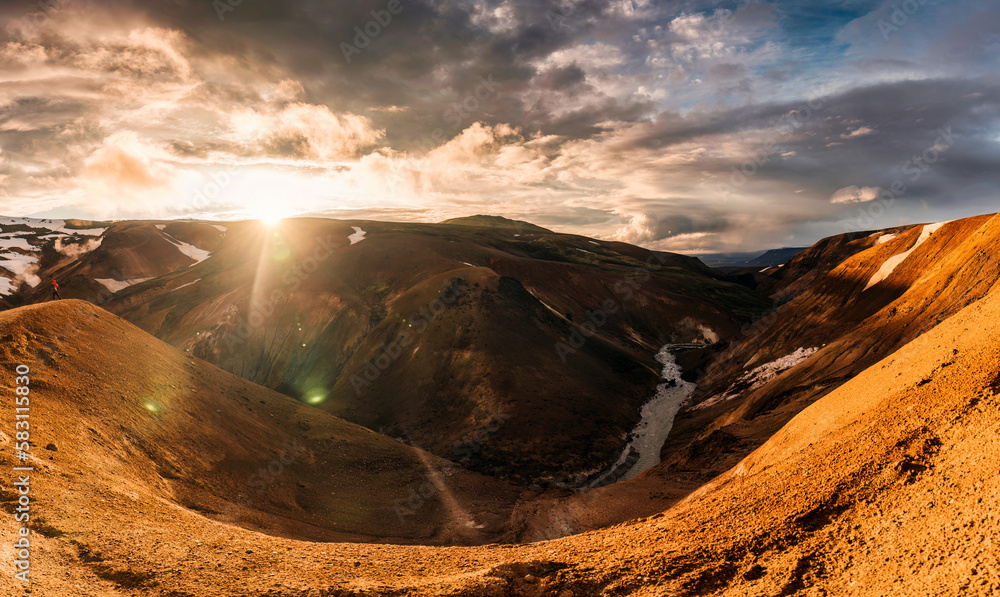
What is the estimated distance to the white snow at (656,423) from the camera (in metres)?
42.4

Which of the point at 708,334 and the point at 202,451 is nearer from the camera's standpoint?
the point at 202,451

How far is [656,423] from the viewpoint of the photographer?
170ft

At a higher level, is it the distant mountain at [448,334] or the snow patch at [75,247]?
the snow patch at [75,247]

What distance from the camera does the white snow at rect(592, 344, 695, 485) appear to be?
42.4 m

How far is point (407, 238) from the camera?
109m

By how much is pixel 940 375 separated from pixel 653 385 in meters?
53.0

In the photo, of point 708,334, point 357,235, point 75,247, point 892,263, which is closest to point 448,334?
point 892,263

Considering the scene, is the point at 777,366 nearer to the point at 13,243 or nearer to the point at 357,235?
the point at 357,235

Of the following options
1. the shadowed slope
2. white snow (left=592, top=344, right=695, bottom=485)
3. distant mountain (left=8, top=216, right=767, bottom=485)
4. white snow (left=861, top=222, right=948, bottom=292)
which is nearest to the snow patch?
distant mountain (left=8, top=216, right=767, bottom=485)

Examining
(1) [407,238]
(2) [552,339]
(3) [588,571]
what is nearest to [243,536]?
(3) [588,571]

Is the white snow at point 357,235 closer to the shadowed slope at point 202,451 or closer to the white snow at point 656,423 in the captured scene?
the white snow at point 656,423

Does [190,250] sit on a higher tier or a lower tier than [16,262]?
higher

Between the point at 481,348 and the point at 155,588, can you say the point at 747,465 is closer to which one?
the point at 155,588

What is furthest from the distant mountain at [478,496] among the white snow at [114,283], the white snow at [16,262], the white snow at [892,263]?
the white snow at [16,262]
